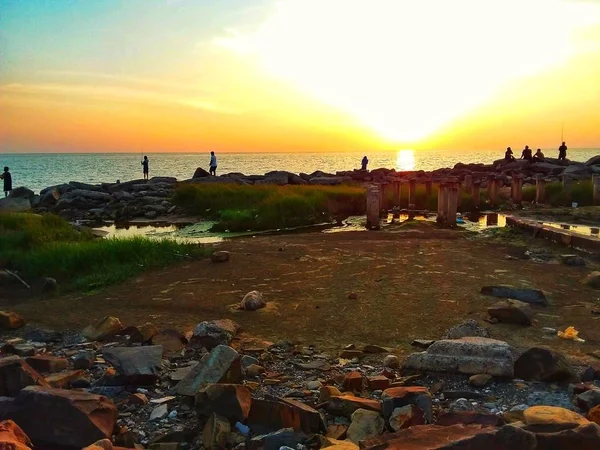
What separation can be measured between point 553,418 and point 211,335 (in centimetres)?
398

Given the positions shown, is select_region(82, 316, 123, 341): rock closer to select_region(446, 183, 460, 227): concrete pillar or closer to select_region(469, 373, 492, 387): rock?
select_region(469, 373, 492, 387): rock

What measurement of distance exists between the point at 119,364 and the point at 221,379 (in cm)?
113

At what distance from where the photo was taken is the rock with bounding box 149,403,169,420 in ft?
15.5

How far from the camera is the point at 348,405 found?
466 cm

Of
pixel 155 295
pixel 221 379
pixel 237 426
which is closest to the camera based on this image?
pixel 237 426

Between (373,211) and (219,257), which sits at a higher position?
(373,211)

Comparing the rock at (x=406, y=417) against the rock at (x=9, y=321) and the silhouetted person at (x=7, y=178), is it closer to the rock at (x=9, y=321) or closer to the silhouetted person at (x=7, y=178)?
the rock at (x=9, y=321)

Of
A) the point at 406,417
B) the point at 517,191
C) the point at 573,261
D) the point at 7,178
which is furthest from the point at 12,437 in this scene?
the point at 7,178

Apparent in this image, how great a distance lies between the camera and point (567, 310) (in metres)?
8.09

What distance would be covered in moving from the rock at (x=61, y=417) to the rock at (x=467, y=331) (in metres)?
4.07

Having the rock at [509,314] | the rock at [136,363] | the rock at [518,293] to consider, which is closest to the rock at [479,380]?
the rock at [509,314]

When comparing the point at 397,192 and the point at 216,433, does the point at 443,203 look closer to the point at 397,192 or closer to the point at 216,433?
the point at 397,192

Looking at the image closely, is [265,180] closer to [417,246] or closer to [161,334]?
[417,246]

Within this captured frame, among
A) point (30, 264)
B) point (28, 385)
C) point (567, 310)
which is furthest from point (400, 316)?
point (30, 264)
